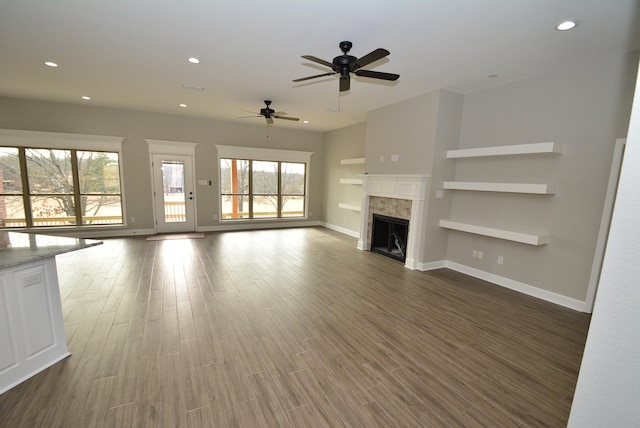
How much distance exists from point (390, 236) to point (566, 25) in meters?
3.82

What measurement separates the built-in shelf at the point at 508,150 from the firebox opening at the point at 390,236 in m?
1.42

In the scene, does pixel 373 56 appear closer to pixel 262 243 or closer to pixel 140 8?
pixel 140 8

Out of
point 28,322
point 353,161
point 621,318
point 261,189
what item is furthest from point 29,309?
point 261,189

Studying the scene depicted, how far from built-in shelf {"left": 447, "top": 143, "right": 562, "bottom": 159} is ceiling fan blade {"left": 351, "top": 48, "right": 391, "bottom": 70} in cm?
236

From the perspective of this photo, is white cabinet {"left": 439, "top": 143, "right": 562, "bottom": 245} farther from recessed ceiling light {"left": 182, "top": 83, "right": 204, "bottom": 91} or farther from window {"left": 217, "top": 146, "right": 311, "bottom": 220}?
window {"left": 217, "top": 146, "right": 311, "bottom": 220}

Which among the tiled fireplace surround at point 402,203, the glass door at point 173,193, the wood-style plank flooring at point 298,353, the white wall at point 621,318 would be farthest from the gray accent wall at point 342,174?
the white wall at point 621,318

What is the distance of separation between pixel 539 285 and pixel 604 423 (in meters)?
3.71

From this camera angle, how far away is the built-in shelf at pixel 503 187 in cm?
344

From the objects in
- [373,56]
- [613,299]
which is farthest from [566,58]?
[613,299]

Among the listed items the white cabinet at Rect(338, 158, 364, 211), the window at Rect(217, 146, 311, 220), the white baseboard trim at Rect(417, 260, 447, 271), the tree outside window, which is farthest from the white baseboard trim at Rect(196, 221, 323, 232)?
the white baseboard trim at Rect(417, 260, 447, 271)

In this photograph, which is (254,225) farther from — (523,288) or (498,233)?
(523,288)

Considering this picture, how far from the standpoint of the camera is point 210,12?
8.19 feet

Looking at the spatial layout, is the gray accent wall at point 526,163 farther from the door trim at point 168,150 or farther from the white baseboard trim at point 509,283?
the door trim at point 168,150

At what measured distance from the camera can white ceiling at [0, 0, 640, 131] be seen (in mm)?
2387
